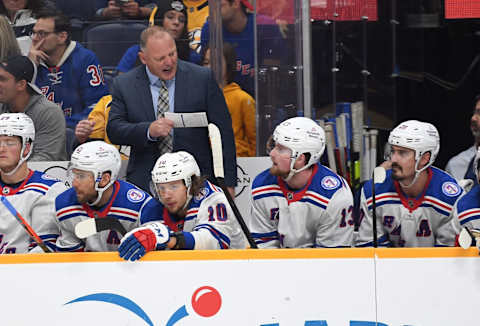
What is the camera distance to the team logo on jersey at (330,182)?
5.19 meters

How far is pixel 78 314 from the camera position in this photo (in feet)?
13.8

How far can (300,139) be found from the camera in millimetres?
5184

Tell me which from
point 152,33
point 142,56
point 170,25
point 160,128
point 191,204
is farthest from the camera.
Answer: point 170,25

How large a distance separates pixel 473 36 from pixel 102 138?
10.3ft

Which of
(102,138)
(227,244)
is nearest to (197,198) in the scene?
(227,244)

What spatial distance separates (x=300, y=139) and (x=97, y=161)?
3.44 feet

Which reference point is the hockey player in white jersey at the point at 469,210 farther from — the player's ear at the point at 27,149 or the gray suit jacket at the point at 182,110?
the player's ear at the point at 27,149

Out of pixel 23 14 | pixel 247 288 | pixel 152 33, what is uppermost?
pixel 23 14

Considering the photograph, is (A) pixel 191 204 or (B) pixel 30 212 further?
(B) pixel 30 212

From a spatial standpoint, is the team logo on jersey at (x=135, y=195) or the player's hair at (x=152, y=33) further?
the player's hair at (x=152, y=33)

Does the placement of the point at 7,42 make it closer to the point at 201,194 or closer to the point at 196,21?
the point at 196,21

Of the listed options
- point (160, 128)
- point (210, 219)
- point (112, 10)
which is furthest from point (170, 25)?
point (210, 219)

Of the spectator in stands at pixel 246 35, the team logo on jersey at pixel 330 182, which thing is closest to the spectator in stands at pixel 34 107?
the spectator in stands at pixel 246 35

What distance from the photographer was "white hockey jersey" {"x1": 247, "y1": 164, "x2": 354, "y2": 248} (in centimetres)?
513
